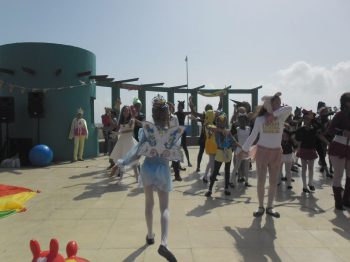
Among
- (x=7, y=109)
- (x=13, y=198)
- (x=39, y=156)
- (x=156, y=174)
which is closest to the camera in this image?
(x=156, y=174)

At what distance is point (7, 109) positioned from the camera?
11.4 metres

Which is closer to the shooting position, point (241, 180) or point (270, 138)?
point (270, 138)

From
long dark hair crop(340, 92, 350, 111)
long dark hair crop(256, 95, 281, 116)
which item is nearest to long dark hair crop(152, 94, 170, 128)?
long dark hair crop(256, 95, 281, 116)

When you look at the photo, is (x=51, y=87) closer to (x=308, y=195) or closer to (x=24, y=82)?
(x=24, y=82)

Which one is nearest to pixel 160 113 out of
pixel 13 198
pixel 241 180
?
pixel 13 198

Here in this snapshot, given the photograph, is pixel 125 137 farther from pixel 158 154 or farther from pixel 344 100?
pixel 344 100

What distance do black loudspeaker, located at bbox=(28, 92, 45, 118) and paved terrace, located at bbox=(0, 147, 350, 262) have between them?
4726 millimetres

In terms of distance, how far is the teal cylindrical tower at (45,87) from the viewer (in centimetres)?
1227

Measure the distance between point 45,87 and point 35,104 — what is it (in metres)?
0.84

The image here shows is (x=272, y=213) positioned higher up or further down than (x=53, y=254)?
further down

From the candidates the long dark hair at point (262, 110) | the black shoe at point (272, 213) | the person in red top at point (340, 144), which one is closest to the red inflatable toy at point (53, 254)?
the black shoe at point (272, 213)

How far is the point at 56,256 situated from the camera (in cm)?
278

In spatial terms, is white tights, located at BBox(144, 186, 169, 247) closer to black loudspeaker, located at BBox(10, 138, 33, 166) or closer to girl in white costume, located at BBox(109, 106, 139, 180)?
girl in white costume, located at BBox(109, 106, 139, 180)

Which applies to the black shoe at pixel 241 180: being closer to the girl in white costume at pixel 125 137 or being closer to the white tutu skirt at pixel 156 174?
the girl in white costume at pixel 125 137
